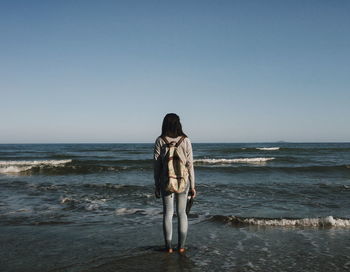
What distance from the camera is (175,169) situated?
4.31 metres

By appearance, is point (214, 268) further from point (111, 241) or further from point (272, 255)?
point (111, 241)

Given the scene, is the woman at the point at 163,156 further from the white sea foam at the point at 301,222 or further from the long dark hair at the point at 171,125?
the white sea foam at the point at 301,222

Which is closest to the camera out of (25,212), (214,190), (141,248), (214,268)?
(214,268)

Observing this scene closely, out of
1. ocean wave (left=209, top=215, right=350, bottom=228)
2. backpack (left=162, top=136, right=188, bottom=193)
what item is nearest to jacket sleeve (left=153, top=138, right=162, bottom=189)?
backpack (left=162, top=136, right=188, bottom=193)

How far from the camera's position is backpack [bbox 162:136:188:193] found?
14.0 ft

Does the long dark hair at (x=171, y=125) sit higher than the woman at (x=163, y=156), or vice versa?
the long dark hair at (x=171, y=125)

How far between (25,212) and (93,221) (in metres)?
2.02

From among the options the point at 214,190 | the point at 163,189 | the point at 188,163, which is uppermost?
the point at 188,163

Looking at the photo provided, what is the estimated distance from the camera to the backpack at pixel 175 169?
4277 millimetres

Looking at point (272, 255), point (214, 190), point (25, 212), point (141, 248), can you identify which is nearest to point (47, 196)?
point (25, 212)

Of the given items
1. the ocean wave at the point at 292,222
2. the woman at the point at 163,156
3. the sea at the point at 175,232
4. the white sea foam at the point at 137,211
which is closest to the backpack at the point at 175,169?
the woman at the point at 163,156

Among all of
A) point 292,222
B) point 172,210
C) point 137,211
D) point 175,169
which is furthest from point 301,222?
point 137,211

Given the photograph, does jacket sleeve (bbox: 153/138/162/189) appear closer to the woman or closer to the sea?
the woman

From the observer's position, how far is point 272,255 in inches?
181
